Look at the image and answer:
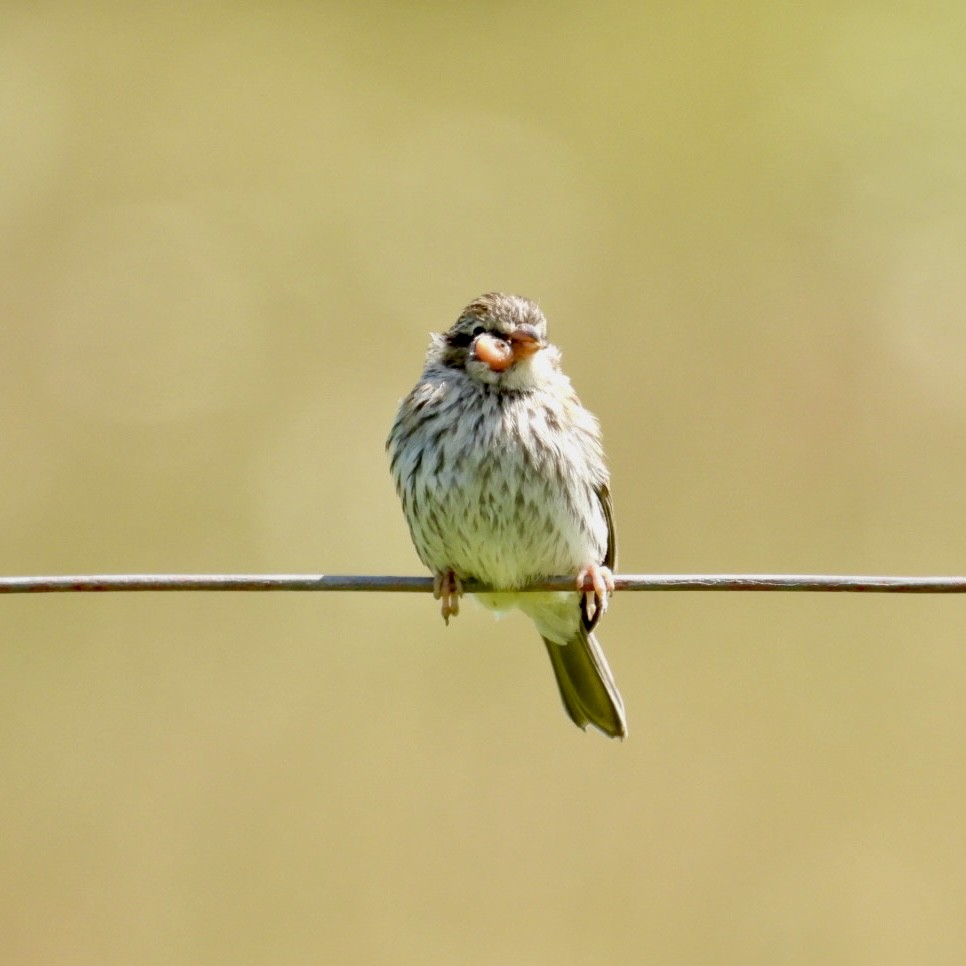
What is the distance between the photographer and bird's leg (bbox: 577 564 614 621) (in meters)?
5.18

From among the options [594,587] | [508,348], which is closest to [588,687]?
[594,587]

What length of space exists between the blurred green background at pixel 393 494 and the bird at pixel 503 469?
63.0 inches

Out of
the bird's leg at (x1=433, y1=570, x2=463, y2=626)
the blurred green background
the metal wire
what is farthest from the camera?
the blurred green background

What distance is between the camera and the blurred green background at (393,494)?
21.9ft

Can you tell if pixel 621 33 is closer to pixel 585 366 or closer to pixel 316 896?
pixel 585 366

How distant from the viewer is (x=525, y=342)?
5379mm

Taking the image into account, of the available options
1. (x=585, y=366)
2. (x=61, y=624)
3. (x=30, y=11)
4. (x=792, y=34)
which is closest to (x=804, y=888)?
(x=585, y=366)

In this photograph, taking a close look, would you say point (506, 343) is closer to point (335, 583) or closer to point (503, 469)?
point (503, 469)

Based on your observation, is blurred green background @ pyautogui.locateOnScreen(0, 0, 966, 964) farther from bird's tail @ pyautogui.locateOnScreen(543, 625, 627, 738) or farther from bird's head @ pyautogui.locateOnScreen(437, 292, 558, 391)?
bird's head @ pyautogui.locateOnScreen(437, 292, 558, 391)

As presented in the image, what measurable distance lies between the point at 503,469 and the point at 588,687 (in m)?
0.88

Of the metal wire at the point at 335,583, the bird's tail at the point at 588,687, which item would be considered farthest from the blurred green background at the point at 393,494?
the metal wire at the point at 335,583

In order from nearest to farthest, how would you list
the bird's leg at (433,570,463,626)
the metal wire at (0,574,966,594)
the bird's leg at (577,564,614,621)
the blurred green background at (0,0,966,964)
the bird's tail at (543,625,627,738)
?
1. the metal wire at (0,574,966,594)
2. the bird's leg at (577,564,614,621)
3. the bird's leg at (433,570,463,626)
4. the bird's tail at (543,625,627,738)
5. the blurred green background at (0,0,966,964)

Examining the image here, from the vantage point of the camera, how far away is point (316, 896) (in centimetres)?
657

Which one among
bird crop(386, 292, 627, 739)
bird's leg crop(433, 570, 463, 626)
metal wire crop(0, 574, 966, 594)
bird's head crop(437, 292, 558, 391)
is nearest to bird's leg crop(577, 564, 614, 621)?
bird crop(386, 292, 627, 739)
